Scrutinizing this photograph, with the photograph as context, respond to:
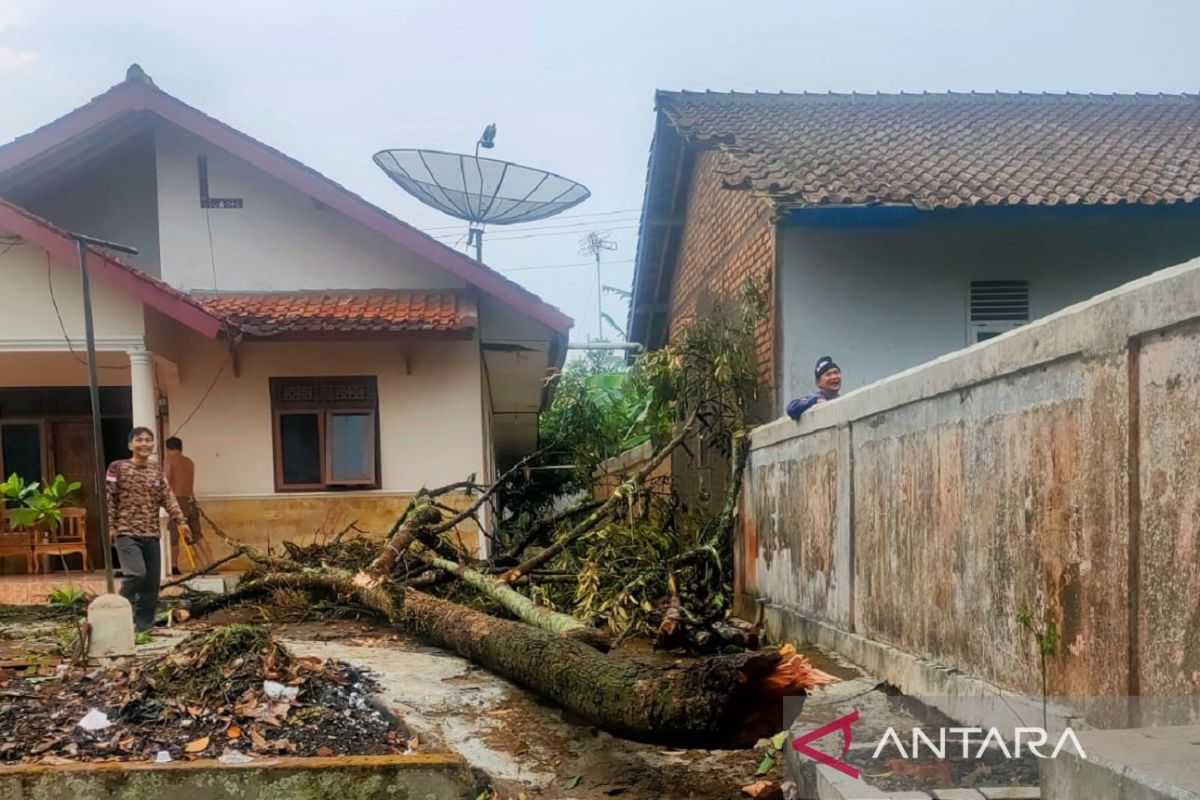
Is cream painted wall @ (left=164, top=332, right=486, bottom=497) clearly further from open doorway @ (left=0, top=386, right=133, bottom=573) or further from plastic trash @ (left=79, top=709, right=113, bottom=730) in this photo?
plastic trash @ (left=79, top=709, right=113, bottom=730)

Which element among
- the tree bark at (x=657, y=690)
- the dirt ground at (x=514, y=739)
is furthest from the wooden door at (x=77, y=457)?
the tree bark at (x=657, y=690)

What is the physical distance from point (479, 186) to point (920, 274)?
6352mm

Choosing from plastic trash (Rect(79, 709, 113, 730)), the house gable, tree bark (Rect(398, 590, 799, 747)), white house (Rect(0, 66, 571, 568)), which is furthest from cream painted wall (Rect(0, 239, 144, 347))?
tree bark (Rect(398, 590, 799, 747))

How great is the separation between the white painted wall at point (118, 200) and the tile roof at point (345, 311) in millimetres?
1210

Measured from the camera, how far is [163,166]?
10.7 metres

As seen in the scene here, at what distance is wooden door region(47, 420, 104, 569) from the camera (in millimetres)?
11188

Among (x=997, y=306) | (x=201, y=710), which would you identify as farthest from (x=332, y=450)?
(x=997, y=306)

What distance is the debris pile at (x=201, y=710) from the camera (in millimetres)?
4172

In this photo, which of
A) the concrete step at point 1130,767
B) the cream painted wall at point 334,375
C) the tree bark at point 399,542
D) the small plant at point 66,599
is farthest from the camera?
the cream painted wall at point 334,375

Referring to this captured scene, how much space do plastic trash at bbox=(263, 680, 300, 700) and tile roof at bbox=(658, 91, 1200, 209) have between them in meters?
6.09

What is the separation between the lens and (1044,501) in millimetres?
3527

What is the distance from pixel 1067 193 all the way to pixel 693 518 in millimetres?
4991

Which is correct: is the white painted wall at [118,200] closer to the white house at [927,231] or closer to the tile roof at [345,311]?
the tile roof at [345,311]

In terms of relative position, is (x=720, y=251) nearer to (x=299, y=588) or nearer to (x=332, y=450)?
(x=332, y=450)
